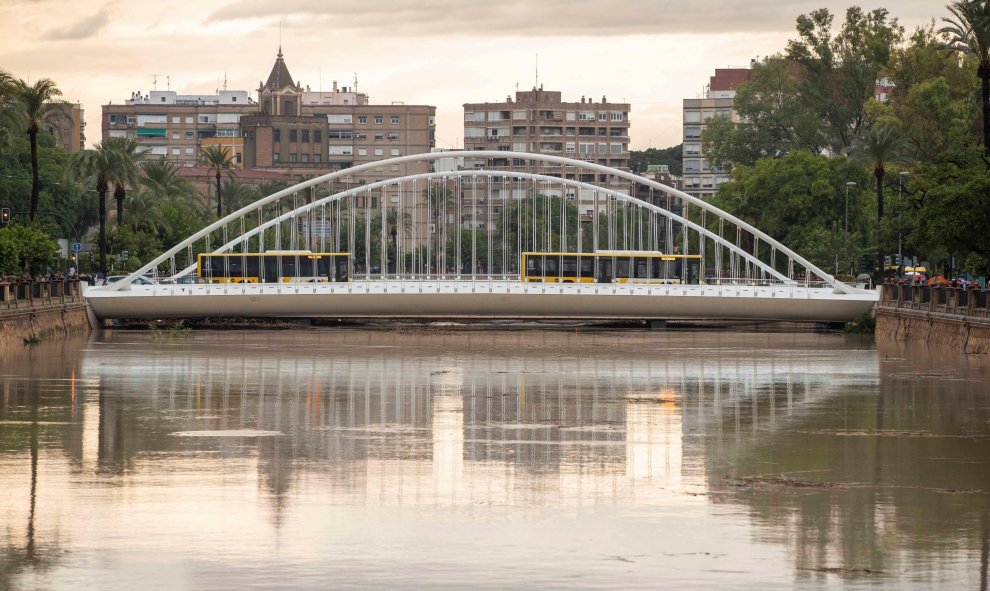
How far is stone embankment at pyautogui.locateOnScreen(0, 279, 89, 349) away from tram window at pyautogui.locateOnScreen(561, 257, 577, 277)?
79.8 ft

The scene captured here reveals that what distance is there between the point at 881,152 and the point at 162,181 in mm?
54591

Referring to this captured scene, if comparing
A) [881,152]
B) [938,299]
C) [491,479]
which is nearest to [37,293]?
[938,299]

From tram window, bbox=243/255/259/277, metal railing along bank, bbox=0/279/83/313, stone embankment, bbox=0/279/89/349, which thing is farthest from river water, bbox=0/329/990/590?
tram window, bbox=243/255/259/277

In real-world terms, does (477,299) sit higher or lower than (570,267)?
lower

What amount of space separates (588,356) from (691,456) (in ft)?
98.5

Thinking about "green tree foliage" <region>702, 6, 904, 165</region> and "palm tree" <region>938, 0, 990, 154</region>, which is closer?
"palm tree" <region>938, 0, 990, 154</region>

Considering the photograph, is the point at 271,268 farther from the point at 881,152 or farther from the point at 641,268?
the point at 881,152

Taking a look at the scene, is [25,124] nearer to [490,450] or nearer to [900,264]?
[900,264]

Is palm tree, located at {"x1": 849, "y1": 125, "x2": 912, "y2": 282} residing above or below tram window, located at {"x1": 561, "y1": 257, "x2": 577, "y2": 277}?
above

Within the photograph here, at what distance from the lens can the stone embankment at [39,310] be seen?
6266 centimetres

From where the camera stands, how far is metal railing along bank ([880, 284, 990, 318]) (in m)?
59.7

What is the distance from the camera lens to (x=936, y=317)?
2564 inches

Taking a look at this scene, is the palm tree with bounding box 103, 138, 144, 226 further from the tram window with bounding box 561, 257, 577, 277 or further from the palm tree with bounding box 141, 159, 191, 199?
the tram window with bounding box 561, 257, 577, 277

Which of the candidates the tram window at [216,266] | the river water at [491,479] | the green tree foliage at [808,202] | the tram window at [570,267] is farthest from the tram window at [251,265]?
the river water at [491,479]
